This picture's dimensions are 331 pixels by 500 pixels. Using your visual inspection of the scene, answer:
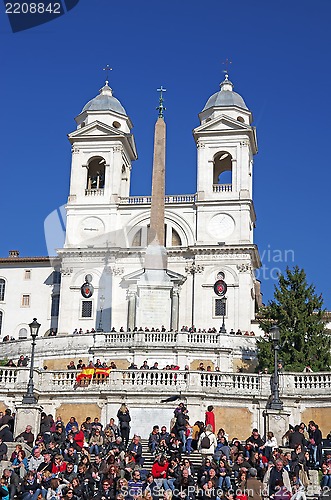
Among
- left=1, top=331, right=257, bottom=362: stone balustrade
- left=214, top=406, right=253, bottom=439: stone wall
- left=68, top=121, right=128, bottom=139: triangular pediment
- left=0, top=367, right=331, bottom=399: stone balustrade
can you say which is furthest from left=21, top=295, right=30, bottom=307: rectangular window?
left=214, top=406, right=253, bottom=439: stone wall

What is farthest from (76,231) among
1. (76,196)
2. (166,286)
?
(166,286)

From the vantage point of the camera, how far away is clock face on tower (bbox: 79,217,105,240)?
237 ft

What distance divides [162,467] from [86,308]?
49.5 metres

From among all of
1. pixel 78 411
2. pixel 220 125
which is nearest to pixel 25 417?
pixel 78 411

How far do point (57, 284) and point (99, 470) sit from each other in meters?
54.0

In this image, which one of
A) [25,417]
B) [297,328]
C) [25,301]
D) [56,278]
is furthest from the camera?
[25,301]

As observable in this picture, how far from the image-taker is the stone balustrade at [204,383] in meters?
30.6

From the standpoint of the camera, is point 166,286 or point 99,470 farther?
point 166,286

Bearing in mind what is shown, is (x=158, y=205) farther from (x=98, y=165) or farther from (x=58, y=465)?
(x=58, y=465)

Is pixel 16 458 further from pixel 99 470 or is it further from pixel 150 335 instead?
pixel 150 335

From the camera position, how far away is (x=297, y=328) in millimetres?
46062

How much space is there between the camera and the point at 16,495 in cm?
1967

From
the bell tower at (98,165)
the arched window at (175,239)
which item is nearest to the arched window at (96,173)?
the bell tower at (98,165)

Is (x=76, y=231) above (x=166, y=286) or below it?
above
